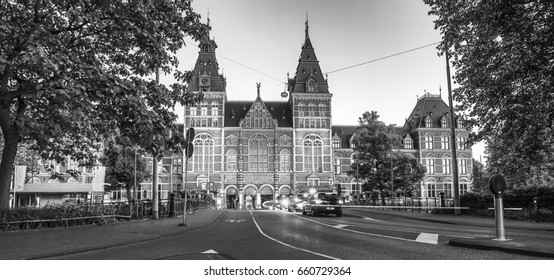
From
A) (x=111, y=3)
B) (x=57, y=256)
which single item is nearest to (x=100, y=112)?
(x=111, y=3)

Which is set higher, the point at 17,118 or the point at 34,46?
the point at 34,46

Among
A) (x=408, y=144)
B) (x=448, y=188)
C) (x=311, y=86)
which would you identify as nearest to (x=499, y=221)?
(x=311, y=86)

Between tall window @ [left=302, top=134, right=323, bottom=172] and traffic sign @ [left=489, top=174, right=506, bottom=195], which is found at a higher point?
tall window @ [left=302, top=134, right=323, bottom=172]

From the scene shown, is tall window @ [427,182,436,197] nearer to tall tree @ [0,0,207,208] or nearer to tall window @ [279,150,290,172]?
tall window @ [279,150,290,172]

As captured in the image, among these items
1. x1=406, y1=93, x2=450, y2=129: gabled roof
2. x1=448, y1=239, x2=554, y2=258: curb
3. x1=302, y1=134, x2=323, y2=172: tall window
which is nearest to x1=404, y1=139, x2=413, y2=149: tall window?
x1=406, y1=93, x2=450, y2=129: gabled roof

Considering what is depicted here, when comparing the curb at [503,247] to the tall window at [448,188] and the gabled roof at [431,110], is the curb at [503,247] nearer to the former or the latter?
the tall window at [448,188]

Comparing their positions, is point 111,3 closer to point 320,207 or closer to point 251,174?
point 320,207

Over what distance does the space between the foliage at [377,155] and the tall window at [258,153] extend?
2373cm

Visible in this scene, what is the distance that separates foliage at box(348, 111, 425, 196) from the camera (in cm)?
5419

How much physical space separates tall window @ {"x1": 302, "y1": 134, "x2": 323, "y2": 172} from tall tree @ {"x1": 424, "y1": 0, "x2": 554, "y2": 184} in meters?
54.8

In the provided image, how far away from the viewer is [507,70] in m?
15.7

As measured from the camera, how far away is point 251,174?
7519cm

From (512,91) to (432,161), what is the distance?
70230 millimetres

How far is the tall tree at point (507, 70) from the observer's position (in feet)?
39.1
